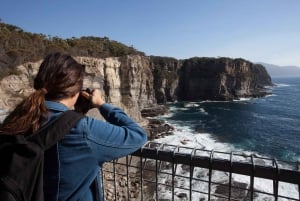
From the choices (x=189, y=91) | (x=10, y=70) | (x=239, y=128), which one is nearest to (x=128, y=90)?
(x=239, y=128)

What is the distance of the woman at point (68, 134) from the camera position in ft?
4.76

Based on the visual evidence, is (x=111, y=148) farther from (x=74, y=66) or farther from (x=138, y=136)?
(x=74, y=66)

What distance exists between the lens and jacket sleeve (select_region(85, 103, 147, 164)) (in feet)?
4.95

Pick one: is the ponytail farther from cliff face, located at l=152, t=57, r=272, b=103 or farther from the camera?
cliff face, located at l=152, t=57, r=272, b=103

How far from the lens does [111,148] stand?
1550mm

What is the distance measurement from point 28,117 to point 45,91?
0.60ft

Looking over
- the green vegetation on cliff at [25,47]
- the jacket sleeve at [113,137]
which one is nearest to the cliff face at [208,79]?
the green vegetation on cliff at [25,47]

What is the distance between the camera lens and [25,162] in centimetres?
135

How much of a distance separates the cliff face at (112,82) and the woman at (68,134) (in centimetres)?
1294

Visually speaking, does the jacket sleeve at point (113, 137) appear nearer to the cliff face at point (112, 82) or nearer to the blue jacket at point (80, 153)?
the blue jacket at point (80, 153)

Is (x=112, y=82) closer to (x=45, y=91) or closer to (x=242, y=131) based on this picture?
(x=242, y=131)

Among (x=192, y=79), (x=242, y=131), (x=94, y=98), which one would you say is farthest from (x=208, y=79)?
(x=94, y=98)

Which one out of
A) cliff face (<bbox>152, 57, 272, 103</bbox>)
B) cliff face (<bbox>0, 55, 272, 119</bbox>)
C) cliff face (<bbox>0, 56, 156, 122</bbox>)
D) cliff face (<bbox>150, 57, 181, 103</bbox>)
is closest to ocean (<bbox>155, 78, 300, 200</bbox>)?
cliff face (<bbox>0, 56, 156, 122</bbox>)

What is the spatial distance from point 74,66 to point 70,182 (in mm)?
642
